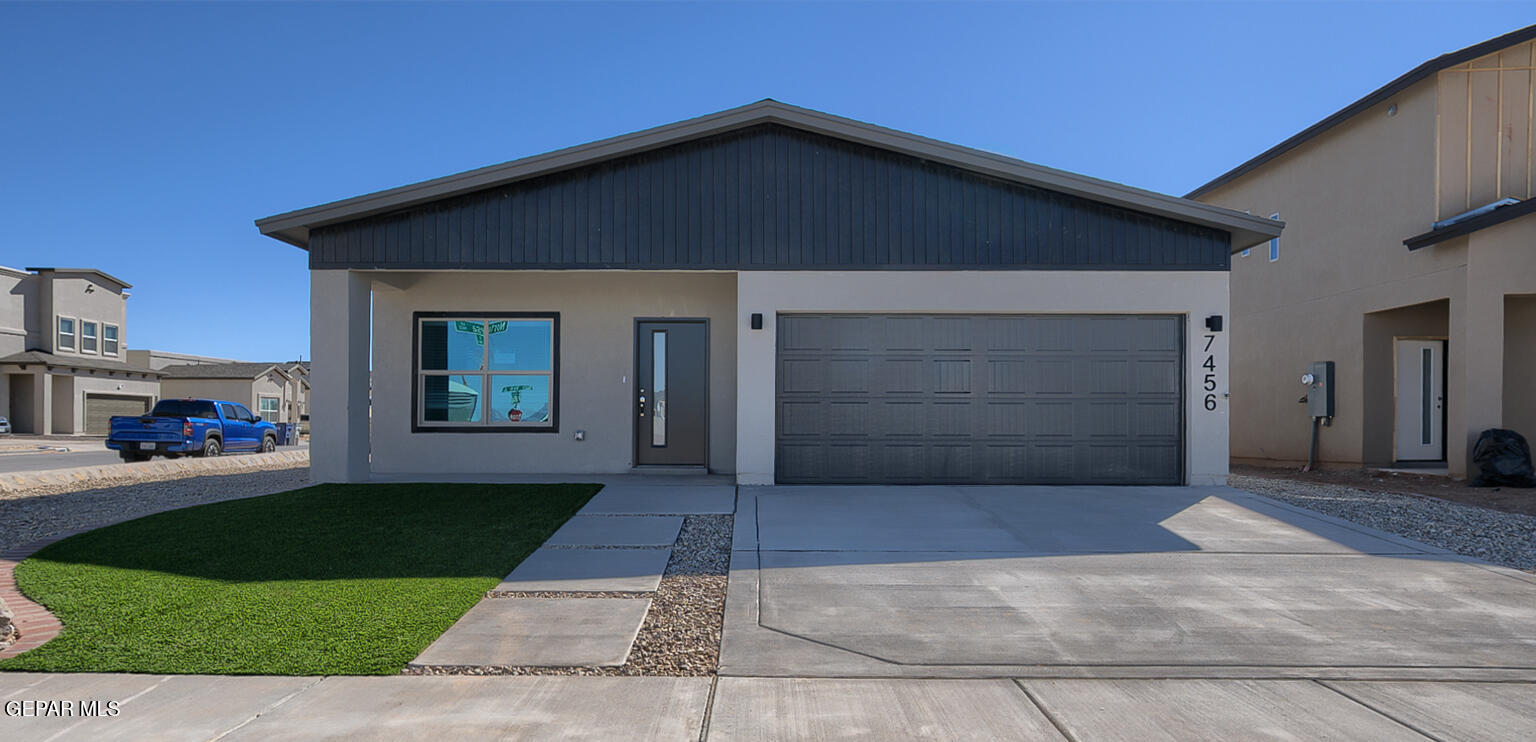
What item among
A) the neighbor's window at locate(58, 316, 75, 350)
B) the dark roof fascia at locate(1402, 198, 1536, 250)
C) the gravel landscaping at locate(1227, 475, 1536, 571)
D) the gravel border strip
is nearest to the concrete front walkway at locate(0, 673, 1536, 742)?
the gravel border strip

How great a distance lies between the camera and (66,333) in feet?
113

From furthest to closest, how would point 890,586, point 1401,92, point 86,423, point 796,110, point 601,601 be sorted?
point 86,423 → point 1401,92 → point 796,110 → point 890,586 → point 601,601

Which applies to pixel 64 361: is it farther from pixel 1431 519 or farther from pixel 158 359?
pixel 1431 519

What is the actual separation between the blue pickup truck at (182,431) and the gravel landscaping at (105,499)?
19.9 ft

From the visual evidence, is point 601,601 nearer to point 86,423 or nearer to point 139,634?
point 139,634

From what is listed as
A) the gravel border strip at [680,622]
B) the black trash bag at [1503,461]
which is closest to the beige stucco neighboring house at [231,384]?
the gravel border strip at [680,622]

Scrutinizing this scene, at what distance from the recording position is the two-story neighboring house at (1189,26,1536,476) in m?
12.1

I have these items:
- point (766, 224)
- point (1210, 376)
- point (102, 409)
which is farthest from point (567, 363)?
point (102, 409)

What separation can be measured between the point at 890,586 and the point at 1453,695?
295 centimetres

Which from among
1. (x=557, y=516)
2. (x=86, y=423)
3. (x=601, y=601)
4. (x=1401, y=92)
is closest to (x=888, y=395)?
(x=557, y=516)

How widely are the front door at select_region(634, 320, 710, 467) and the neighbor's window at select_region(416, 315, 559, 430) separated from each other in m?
1.26

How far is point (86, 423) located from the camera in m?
34.2

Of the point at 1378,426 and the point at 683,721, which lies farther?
the point at 1378,426
